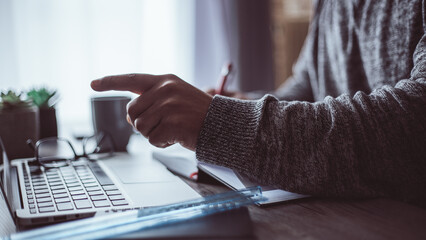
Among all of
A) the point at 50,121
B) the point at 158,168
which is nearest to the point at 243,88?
the point at 50,121

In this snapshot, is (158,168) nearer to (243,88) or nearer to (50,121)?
(50,121)

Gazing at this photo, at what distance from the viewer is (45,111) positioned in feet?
3.03

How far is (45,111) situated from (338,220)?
0.76 m

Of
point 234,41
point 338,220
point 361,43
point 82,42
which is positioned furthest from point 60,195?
point 234,41

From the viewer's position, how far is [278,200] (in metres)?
0.47


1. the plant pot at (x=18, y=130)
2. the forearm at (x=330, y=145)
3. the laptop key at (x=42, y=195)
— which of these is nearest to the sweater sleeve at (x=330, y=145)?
the forearm at (x=330, y=145)

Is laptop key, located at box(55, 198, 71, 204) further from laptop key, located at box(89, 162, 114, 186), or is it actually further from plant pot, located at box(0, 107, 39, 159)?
plant pot, located at box(0, 107, 39, 159)

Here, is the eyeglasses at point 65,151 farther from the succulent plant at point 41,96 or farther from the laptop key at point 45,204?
the laptop key at point 45,204

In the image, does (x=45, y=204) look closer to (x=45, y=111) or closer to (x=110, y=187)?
(x=110, y=187)

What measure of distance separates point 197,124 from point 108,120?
412mm

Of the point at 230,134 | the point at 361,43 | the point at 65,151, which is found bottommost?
the point at 65,151

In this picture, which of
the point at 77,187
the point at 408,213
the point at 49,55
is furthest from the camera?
the point at 49,55

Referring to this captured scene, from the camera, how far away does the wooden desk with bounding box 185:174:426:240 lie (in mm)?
381

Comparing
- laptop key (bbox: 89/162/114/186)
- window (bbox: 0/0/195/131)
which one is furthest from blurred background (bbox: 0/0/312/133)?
laptop key (bbox: 89/162/114/186)
